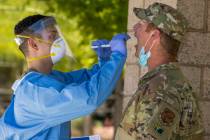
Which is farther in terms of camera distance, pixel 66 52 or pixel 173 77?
pixel 66 52

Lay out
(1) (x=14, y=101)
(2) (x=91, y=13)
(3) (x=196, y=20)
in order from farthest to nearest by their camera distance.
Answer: (2) (x=91, y=13) < (3) (x=196, y=20) < (1) (x=14, y=101)

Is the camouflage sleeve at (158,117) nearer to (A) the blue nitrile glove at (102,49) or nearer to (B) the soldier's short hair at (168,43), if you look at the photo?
(B) the soldier's short hair at (168,43)

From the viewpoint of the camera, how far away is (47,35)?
4211mm

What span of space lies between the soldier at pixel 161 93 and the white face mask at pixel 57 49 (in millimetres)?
616

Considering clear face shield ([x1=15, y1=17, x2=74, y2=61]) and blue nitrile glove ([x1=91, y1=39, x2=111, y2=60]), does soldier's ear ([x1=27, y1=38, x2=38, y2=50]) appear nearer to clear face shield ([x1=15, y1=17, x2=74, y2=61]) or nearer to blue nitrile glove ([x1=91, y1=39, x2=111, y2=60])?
clear face shield ([x1=15, y1=17, x2=74, y2=61])

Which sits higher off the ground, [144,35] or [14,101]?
[144,35]

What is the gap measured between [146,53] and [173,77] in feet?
0.76

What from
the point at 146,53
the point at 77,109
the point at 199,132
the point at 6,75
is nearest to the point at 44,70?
the point at 77,109

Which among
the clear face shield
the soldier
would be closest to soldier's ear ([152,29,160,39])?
the soldier

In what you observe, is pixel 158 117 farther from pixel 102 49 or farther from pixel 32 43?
pixel 32 43

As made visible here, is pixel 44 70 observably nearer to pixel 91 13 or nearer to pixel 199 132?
pixel 199 132

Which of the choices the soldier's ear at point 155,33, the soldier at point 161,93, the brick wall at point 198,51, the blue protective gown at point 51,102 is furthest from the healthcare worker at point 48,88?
the brick wall at point 198,51

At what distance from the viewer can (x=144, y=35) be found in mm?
3777

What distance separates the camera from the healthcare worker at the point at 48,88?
3822 mm
